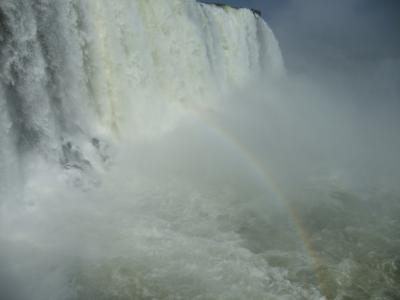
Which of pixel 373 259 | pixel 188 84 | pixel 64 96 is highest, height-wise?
pixel 188 84

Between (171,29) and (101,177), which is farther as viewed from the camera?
(171,29)

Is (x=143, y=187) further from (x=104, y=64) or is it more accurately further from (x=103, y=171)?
(x=104, y=64)

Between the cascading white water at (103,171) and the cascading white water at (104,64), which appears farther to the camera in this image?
the cascading white water at (104,64)

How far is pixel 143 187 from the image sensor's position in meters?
9.95

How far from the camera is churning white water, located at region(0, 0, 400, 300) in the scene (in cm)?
635

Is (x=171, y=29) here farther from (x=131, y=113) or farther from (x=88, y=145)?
(x=88, y=145)

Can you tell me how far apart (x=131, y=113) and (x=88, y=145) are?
7.51 ft

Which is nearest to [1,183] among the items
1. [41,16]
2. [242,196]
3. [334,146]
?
[41,16]

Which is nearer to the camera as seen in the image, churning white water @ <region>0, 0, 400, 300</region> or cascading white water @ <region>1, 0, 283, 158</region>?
churning white water @ <region>0, 0, 400, 300</region>

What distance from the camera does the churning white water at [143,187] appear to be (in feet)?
20.8

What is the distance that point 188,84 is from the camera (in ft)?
50.0

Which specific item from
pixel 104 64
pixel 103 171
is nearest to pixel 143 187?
pixel 103 171

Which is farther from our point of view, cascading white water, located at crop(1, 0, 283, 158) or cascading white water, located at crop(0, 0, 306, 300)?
cascading white water, located at crop(1, 0, 283, 158)

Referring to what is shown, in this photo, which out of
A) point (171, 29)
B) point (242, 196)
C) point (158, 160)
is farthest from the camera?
point (171, 29)
